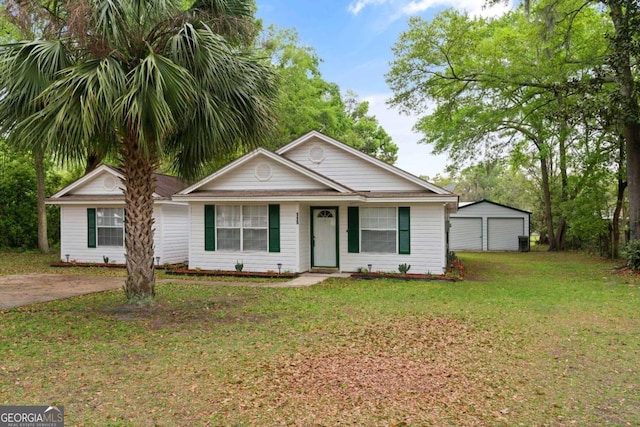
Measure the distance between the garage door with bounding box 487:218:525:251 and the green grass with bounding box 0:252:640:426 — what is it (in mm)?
18660

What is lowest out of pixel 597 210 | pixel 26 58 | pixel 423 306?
pixel 423 306

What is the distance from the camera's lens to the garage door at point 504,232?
28266 millimetres

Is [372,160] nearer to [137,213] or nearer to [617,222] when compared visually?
[137,213]

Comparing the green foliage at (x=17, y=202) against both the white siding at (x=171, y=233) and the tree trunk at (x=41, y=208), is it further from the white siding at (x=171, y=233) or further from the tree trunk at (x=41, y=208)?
the white siding at (x=171, y=233)

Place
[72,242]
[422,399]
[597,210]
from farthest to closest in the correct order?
[597,210]
[72,242]
[422,399]

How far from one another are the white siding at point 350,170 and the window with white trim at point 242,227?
2494 mm

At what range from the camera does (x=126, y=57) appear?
8.02 metres

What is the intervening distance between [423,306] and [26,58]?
8625mm

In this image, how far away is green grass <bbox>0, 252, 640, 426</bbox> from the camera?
421 cm

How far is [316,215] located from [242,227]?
248cm

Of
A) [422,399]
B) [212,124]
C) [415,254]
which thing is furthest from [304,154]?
[422,399]

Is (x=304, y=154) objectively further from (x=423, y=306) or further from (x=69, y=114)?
(x=69, y=114)

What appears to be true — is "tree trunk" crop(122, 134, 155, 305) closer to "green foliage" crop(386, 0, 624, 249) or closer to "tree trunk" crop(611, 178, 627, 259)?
"green foliage" crop(386, 0, 624, 249)

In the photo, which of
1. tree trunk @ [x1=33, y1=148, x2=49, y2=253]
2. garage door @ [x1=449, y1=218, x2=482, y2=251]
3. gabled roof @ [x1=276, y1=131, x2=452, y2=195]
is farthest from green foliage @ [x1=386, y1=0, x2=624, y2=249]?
tree trunk @ [x1=33, y1=148, x2=49, y2=253]
